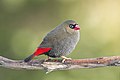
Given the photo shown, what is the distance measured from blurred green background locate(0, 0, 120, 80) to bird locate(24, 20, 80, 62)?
9.21 feet

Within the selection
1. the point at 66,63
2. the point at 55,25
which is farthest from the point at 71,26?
the point at 55,25

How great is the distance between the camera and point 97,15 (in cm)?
918

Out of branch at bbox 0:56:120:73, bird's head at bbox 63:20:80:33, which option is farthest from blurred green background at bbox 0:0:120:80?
branch at bbox 0:56:120:73

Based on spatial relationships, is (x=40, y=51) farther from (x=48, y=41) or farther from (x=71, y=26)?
(x=71, y=26)

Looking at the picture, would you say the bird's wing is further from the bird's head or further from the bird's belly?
the bird's head

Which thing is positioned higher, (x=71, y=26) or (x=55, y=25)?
(x=71, y=26)

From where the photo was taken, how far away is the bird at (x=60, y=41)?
220 inches

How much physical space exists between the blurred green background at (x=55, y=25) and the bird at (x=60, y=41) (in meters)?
2.81

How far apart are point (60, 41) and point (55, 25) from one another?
396 centimetres

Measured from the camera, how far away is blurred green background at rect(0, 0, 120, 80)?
8719mm

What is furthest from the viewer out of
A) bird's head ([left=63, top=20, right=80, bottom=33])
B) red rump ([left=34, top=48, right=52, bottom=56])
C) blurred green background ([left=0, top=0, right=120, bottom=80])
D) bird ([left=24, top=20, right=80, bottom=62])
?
blurred green background ([left=0, top=0, right=120, bottom=80])

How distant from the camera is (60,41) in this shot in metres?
5.64

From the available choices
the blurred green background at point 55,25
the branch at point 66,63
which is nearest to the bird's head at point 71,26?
the branch at point 66,63

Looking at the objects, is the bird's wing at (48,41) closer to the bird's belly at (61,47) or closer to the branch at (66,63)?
the bird's belly at (61,47)
